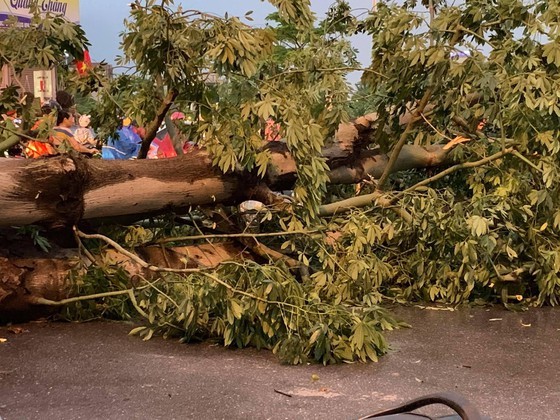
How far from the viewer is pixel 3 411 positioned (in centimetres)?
297

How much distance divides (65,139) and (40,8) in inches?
33.2

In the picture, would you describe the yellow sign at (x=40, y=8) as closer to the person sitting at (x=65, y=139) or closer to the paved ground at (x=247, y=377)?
the person sitting at (x=65, y=139)

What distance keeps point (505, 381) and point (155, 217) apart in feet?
7.91

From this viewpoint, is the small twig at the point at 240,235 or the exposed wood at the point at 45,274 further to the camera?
the small twig at the point at 240,235

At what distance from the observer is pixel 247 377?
3383mm

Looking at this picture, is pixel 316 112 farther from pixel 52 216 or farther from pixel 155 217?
pixel 52 216

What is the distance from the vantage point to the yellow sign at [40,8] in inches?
196

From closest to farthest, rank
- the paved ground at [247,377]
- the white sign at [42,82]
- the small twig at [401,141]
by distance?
the paved ground at [247,377] < the small twig at [401,141] < the white sign at [42,82]

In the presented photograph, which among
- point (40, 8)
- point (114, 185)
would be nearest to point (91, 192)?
point (114, 185)

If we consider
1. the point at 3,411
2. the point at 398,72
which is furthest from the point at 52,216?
the point at 398,72

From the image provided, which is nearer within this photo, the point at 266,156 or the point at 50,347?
the point at 50,347

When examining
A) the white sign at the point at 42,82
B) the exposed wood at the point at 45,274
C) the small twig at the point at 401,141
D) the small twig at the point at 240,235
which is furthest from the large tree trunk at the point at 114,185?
the white sign at the point at 42,82

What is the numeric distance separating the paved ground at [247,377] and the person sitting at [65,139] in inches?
40.1

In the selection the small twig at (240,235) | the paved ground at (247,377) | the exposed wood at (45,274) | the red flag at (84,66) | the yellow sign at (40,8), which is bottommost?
the paved ground at (247,377)
